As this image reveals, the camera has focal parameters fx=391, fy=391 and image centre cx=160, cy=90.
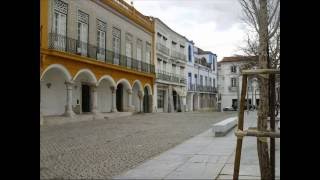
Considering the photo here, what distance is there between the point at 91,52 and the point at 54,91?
11.8 ft

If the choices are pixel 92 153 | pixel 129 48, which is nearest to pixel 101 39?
pixel 129 48

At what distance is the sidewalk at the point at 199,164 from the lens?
23.4ft

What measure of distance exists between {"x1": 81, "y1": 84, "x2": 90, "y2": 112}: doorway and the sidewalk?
49.7ft

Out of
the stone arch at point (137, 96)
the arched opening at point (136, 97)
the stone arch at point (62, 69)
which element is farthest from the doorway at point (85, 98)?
the arched opening at point (136, 97)

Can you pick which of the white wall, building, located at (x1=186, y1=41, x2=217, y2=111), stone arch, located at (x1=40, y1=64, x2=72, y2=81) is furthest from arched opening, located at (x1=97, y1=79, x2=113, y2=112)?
building, located at (x1=186, y1=41, x2=217, y2=111)

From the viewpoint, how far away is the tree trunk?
14.7 feet

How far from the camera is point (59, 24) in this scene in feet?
69.3

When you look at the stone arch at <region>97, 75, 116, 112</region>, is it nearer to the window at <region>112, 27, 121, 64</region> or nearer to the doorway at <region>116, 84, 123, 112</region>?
the window at <region>112, 27, 121, 64</region>

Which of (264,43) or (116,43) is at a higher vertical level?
(116,43)

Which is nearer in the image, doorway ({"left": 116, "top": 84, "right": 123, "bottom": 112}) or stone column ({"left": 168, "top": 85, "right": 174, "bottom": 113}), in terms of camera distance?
doorway ({"left": 116, "top": 84, "right": 123, "bottom": 112})

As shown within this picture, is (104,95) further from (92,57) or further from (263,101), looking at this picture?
(263,101)

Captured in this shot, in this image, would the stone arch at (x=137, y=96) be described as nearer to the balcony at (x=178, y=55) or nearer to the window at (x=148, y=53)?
the window at (x=148, y=53)

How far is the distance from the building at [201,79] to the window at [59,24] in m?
30.1
